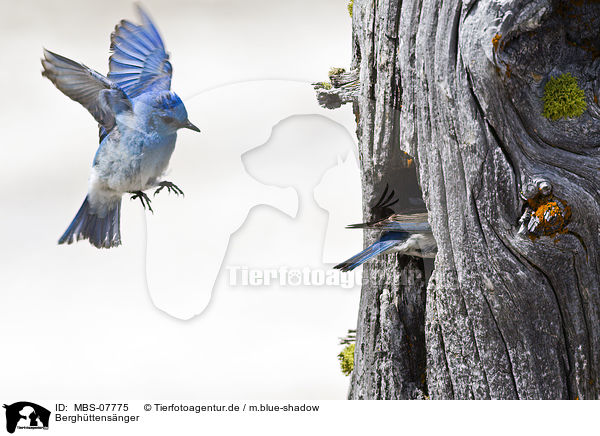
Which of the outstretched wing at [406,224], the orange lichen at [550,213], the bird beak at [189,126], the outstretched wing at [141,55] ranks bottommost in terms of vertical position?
the orange lichen at [550,213]

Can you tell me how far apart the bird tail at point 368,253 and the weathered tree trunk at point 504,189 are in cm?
38

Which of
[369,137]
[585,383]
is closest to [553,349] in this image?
[585,383]

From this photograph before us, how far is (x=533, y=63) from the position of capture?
2.73 metres

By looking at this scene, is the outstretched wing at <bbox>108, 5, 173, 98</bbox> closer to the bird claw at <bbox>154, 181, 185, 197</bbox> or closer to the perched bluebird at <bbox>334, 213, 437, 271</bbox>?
the bird claw at <bbox>154, 181, 185, 197</bbox>

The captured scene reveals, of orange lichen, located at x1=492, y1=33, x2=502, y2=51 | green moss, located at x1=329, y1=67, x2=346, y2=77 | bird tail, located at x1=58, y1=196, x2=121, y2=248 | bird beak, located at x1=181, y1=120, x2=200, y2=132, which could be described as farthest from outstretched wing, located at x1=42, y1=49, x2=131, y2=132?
orange lichen, located at x1=492, y1=33, x2=502, y2=51

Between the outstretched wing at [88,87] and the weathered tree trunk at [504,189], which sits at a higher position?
the outstretched wing at [88,87]

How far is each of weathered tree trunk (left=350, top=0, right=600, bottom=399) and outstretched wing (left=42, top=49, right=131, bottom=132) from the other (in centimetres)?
156

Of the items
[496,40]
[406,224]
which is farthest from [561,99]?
[406,224]

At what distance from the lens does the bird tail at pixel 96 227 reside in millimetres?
3389

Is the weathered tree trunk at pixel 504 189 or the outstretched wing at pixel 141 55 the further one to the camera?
the outstretched wing at pixel 141 55

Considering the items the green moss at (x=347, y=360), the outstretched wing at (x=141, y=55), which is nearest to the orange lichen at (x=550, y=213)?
the green moss at (x=347, y=360)

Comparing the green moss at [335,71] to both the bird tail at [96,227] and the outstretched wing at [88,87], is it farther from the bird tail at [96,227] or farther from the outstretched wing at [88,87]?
the bird tail at [96,227]

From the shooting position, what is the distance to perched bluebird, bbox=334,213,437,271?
10.8 feet

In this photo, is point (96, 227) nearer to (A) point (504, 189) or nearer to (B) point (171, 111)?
(B) point (171, 111)
